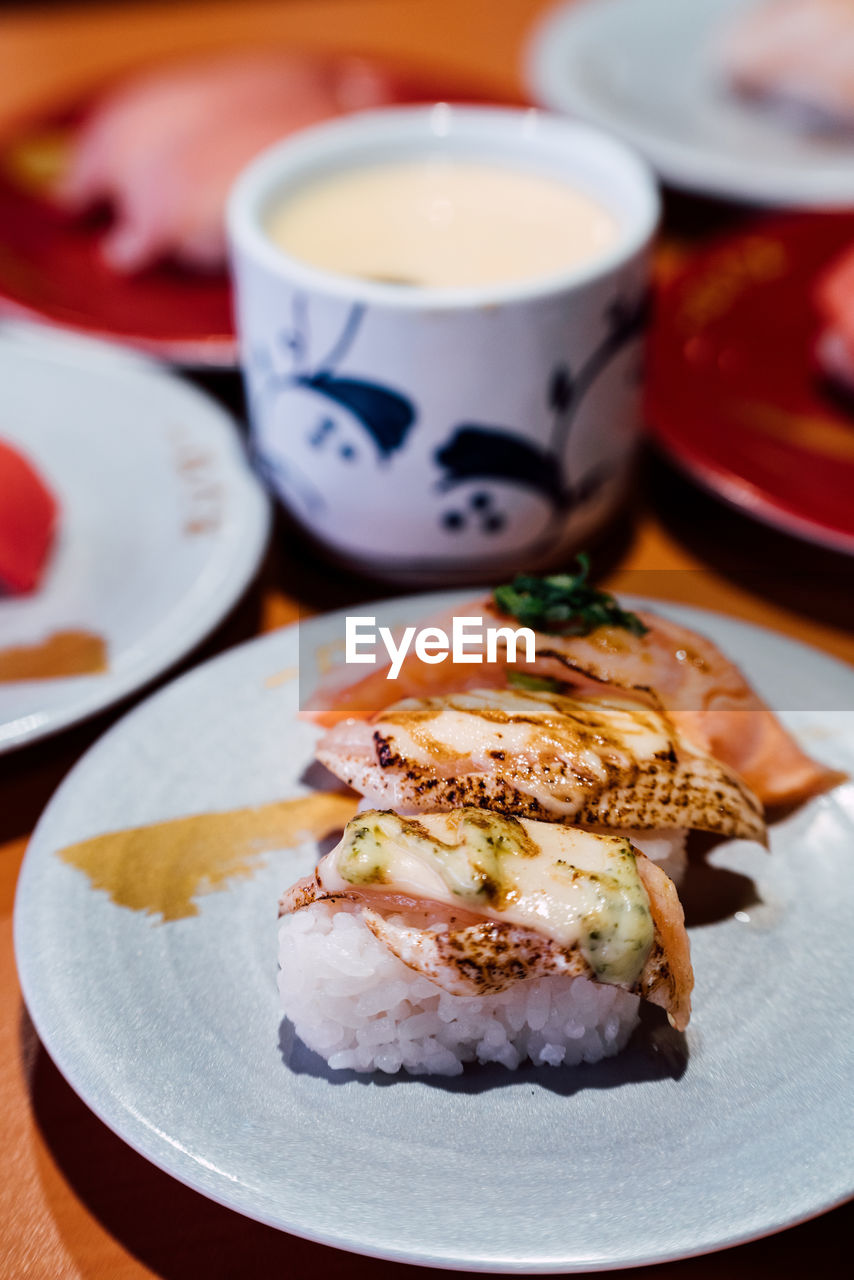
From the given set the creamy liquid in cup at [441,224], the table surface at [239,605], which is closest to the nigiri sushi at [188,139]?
the table surface at [239,605]

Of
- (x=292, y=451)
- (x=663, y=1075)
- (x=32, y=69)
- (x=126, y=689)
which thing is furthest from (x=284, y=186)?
(x=32, y=69)

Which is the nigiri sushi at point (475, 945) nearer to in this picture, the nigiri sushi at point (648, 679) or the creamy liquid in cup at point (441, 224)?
the nigiri sushi at point (648, 679)

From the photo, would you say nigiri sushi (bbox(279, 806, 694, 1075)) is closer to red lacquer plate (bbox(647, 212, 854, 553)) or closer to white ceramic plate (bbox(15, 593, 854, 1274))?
white ceramic plate (bbox(15, 593, 854, 1274))

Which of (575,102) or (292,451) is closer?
(292,451)

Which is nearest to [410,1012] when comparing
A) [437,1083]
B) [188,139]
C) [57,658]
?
[437,1083]

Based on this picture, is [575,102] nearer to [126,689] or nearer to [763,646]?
[763,646]

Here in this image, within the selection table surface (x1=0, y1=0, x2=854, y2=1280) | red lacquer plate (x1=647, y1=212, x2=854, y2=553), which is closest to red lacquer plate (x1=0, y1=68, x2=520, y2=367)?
table surface (x1=0, y1=0, x2=854, y2=1280)
